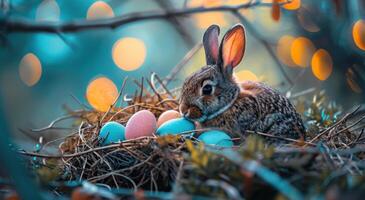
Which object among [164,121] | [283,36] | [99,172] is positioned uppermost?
[283,36]

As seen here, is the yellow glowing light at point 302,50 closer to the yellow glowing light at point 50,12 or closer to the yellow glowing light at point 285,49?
the yellow glowing light at point 285,49

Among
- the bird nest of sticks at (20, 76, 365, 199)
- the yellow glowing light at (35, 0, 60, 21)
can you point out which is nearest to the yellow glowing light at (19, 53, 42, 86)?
the yellow glowing light at (35, 0, 60, 21)

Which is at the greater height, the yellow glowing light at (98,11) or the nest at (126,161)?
the yellow glowing light at (98,11)

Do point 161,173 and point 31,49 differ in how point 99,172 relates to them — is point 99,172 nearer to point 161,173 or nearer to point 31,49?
point 161,173

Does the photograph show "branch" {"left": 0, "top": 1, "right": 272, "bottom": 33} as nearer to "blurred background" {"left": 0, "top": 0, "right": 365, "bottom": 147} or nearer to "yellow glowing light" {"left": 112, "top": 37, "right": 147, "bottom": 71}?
"blurred background" {"left": 0, "top": 0, "right": 365, "bottom": 147}

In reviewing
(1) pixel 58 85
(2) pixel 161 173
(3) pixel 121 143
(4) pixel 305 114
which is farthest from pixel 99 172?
(1) pixel 58 85

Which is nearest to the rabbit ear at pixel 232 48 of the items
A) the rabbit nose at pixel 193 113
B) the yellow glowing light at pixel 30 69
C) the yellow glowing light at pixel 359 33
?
the rabbit nose at pixel 193 113
